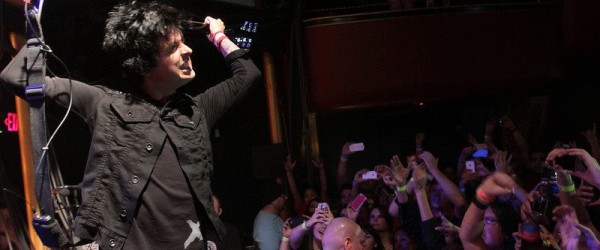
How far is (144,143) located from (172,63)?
0.22 m

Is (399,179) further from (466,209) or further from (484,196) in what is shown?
(484,196)

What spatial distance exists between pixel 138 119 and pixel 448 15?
5380mm

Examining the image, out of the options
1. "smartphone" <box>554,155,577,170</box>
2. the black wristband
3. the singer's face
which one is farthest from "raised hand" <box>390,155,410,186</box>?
the singer's face

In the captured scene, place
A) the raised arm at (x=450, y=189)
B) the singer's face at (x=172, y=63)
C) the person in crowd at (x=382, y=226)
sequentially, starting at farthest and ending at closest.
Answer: the person in crowd at (x=382, y=226), the raised arm at (x=450, y=189), the singer's face at (x=172, y=63)

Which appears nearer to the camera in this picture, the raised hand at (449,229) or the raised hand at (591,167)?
the raised hand at (591,167)

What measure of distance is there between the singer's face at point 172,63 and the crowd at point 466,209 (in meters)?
1.68

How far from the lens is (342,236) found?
3.13m

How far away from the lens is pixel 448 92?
6.42m

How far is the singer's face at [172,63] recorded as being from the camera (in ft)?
5.02

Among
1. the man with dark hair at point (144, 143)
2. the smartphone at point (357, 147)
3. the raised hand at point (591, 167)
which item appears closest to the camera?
the man with dark hair at point (144, 143)

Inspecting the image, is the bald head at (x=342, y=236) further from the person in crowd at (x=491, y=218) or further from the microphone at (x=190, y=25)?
the microphone at (x=190, y=25)

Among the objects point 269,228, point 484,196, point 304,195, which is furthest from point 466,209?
point 304,195

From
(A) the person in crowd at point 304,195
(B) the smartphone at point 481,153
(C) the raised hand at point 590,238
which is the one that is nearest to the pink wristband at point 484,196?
(C) the raised hand at point 590,238

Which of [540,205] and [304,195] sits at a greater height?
[540,205]
